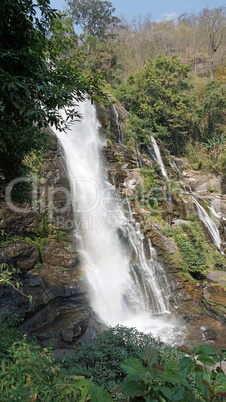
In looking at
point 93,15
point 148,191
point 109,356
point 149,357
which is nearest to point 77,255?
point 109,356

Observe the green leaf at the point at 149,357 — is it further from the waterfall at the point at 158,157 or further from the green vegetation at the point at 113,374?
the waterfall at the point at 158,157

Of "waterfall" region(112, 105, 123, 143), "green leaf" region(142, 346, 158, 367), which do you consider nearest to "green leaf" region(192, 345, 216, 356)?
"green leaf" region(142, 346, 158, 367)

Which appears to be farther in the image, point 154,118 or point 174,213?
point 154,118

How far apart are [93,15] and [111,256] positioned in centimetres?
2676

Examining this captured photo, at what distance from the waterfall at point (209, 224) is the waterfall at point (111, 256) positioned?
463 centimetres

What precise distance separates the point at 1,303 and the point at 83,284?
271 centimetres

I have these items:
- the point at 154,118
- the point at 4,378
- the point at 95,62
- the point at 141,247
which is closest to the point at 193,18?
the point at 95,62

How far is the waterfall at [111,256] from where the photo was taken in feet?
25.4

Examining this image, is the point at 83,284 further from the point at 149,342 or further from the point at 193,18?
the point at 193,18

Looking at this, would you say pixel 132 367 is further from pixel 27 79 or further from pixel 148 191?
pixel 148 191

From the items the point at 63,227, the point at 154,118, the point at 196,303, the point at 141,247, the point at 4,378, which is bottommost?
the point at 196,303

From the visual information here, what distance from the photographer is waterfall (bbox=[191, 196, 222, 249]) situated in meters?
12.6

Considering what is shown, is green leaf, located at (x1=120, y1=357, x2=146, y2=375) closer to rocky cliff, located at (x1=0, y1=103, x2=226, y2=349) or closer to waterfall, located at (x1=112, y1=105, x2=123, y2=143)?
rocky cliff, located at (x1=0, y1=103, x2=226, y2=349)

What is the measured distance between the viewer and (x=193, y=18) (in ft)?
137
